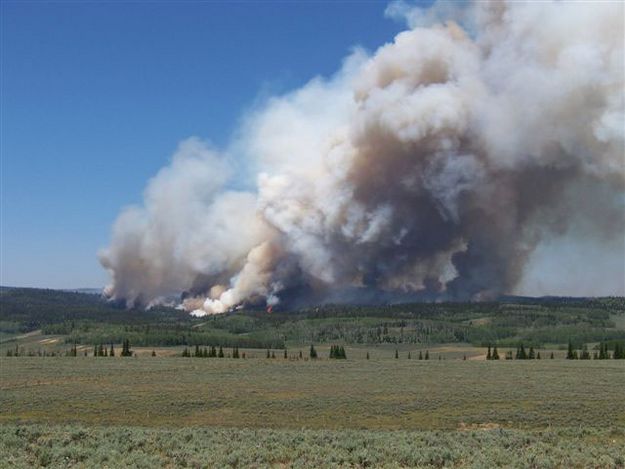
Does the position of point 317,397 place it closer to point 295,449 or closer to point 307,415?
point 307,415

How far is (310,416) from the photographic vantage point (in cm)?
4250

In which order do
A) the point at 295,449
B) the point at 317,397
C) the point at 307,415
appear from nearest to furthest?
the point at 295,449 < the point at 307,415 < the point at 317,397

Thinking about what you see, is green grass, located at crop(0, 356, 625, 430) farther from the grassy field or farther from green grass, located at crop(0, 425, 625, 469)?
green grass, located at crop(0, 425, 625, 469)

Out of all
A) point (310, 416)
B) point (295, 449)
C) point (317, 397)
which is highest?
point (295, 449)

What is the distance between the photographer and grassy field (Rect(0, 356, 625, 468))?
26609mm

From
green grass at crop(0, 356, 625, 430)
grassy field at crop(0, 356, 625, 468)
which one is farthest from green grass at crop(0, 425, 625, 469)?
green grass at crop(0, 356, 625, 430)

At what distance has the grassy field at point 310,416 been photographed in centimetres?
2661

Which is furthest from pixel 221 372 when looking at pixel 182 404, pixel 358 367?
pixel 182 404

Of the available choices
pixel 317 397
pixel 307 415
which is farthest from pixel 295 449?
pixel 317 397

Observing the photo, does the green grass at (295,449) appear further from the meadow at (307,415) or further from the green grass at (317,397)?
the green grass at (317,397)

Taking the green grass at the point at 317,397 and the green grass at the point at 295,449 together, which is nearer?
the green grass at the point at 295,449

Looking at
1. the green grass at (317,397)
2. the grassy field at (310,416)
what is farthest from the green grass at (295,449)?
the green grass at (317,397)

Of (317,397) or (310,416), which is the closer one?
(310,416)

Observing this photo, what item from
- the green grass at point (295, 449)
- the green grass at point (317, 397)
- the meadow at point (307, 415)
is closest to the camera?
the green grass at point (295, 449)
